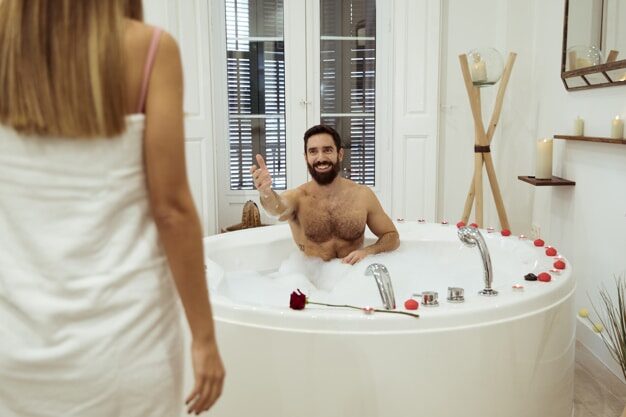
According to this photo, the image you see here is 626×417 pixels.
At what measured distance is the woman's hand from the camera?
92cm

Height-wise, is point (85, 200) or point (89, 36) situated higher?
point (89, 36)

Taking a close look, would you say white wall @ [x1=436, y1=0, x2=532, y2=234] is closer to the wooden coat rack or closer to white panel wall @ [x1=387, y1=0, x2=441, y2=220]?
white panel wall @ [x1=387, y1=0, x2=441, y2=220]

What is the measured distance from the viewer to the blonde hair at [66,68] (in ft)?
2.63

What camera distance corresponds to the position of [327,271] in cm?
280

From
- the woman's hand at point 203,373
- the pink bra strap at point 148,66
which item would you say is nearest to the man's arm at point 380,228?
the woman's hand at point 203,373

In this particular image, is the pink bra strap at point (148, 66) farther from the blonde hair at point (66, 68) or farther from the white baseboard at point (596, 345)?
the white baseboard at point (596, 345)

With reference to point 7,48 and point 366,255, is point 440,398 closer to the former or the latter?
point 366,255

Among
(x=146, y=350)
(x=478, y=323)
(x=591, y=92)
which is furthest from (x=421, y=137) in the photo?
(x=146, y=350)

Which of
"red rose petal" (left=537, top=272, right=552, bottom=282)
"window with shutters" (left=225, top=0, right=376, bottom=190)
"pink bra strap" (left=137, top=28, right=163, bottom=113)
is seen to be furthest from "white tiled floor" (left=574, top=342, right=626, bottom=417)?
"window with shutters" (left=225, top=0, right=376, bottom=190)

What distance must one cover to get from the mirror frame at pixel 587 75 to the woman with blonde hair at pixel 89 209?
228 cm

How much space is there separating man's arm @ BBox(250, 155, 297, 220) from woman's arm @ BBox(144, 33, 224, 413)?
1597 mm

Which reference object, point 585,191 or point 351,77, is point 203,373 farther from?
point 351,77

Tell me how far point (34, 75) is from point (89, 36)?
0.09 m

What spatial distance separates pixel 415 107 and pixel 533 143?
75 centimetres
